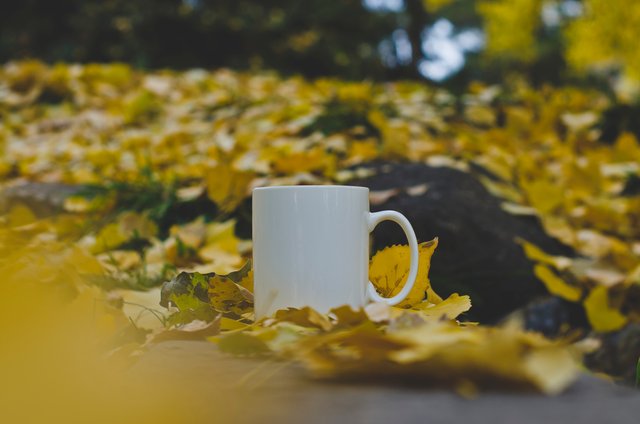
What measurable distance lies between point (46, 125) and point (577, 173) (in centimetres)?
233

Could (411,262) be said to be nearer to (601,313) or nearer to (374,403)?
(374,403)

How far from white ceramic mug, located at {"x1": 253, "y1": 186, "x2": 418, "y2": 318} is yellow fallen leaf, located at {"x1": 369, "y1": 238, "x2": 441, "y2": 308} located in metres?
0.03

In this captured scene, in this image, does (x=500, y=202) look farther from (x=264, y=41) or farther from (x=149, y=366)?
(x=264, y=41)

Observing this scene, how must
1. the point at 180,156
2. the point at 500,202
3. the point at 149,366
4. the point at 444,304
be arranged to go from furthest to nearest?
1. the point at 180,156
2. the point at 500,202
3. the point at 444,304
4. the point at 149,366

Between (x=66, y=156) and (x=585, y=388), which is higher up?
(x=66, y=156)

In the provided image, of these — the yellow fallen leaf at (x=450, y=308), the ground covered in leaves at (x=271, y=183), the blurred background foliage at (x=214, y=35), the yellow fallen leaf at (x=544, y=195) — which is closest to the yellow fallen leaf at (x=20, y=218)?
the ground covered in leaves at (x=271, y=183)

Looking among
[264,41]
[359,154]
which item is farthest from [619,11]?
[359,154]

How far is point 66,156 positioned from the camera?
2.64m

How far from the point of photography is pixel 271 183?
1.73 m

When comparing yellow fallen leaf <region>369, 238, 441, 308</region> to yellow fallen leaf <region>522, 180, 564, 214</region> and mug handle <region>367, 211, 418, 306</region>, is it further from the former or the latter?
yellow fallen leaf <region>522, 180, 564, 214</region>

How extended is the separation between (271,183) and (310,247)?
878 mm

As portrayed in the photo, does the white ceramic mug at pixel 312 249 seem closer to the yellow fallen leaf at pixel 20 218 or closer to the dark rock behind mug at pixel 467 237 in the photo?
the dark rock behind mug at pixel 467 237

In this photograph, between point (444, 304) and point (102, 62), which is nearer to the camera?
point (444, 304)

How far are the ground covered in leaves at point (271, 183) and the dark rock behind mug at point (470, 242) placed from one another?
0.08m
